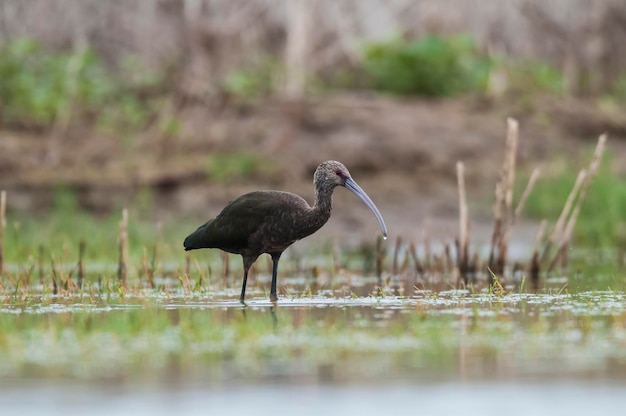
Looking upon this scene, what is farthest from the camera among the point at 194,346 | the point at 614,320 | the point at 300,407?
the point at 614,320

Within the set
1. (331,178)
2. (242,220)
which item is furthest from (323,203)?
(242,220)

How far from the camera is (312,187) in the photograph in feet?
57.7

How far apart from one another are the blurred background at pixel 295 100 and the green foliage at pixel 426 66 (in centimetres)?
2

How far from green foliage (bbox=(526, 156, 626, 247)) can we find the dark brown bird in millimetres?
6155

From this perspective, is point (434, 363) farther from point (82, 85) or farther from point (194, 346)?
point (82, 85)

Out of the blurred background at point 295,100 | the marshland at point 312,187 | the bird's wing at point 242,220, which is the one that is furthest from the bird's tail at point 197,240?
the blurred background at point 295,100

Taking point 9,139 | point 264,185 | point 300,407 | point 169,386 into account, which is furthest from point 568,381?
point 9,139

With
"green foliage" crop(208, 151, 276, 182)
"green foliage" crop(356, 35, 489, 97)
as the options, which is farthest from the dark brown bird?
"green foliage" crop(356, 35, 489, 97)

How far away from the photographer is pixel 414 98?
19.8 m

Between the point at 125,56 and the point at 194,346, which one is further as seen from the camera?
the point at 125,56

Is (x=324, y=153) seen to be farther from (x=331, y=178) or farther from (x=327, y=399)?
(x=327, y=399)

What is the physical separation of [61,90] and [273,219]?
29.5 feet

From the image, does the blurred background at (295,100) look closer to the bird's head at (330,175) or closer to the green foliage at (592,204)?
the green foliage at (592,204)

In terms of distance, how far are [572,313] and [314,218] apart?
2.12m
